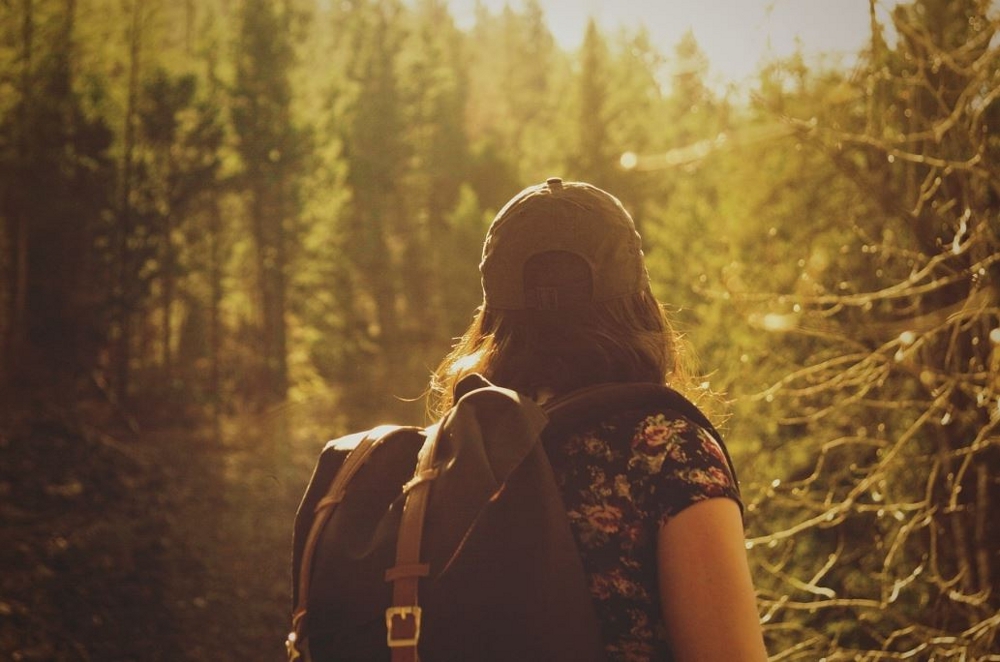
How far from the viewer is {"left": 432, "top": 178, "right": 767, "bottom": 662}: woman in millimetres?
1367

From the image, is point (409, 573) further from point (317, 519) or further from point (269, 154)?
point (269, 154)

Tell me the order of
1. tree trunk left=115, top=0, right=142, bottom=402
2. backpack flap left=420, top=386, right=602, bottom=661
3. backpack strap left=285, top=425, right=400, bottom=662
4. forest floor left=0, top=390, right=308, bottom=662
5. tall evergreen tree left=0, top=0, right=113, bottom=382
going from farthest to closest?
tree trunk left=115, top=0, right=142, bottom=402, tall evergreen tree left=0, top=0, right=113, bottom=382, forest floor left=0, top=390, right=308, bottom=662, backpack strap left=285, top=425, right=400, bottom=662, backpack flap left=420, top=386, right=602, bottom=661

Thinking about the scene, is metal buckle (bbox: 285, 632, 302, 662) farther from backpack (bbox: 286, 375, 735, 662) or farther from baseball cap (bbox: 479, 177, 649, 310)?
baseball cap (bbox: 479, 177, 649, 310)

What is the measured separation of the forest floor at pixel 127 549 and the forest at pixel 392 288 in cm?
6

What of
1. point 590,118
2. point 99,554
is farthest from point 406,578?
point 590,118

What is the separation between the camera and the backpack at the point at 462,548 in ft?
4.36

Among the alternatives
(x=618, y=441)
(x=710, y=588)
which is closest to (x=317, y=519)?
(x=618, y=441)

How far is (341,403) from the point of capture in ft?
84.4

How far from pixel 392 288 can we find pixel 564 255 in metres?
30.3

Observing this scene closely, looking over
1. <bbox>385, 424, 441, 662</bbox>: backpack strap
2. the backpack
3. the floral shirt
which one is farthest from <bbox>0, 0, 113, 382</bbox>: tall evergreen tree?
the floral shirt

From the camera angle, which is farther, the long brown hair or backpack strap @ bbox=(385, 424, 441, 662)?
the long brown hair

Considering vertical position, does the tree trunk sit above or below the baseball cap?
above

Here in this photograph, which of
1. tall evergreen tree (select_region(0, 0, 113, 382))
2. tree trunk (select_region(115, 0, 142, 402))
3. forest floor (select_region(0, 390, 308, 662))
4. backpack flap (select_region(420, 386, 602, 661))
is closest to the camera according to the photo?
backpack flap (select_region(420, 386, 602, 661))

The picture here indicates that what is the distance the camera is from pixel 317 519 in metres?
1.59
